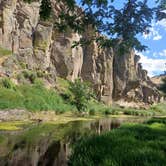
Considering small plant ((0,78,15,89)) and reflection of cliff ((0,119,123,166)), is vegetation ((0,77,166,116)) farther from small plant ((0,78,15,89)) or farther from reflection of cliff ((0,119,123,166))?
reflection of cliff ((0,119,123,166))

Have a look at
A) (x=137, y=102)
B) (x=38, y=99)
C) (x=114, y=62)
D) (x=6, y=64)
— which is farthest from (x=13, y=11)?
(x=137, y=102)

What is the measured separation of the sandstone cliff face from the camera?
112562mm

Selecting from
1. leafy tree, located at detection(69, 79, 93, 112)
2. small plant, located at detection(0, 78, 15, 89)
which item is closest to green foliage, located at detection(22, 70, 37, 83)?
small plant, located at detection(0, 78, 15, 89)

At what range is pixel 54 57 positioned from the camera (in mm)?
147250

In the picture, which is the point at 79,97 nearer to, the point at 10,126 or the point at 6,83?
the point at 6,83

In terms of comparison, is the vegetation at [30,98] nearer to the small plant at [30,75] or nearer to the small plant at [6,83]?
the small plant at [6,83]

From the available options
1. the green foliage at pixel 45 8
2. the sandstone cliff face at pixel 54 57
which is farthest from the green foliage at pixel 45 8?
the sandstone cliff face at pixel 54 57

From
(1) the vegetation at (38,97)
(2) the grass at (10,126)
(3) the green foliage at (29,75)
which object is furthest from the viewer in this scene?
(3) the green foliage at (29,75)

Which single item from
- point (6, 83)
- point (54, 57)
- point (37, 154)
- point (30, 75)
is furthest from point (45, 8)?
point (54, 57)

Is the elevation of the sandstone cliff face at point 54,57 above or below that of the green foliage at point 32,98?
above

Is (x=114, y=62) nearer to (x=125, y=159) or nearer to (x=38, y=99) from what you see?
(x=38, y=99)

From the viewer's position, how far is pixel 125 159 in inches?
496

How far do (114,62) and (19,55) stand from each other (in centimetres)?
8566

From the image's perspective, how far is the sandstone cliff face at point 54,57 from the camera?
113m
